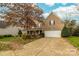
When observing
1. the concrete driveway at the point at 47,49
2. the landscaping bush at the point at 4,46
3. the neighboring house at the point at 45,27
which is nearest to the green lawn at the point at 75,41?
the concrete driveway at the point at 47,49

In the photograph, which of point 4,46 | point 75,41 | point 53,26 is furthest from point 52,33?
point 4,46

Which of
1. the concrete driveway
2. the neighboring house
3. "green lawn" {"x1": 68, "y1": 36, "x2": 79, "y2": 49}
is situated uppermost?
the neighboring house

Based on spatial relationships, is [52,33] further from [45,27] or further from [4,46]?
[4,46]

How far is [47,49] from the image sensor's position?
2527 mm

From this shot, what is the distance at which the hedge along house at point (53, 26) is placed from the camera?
2547 mm

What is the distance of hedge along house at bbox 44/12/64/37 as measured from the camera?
8.36 feet

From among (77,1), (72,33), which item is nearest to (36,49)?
(72,33)

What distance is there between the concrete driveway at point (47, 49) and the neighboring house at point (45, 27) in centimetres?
7

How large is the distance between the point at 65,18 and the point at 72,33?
0.47 ft

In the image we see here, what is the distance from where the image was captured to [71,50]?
2512 millimetres

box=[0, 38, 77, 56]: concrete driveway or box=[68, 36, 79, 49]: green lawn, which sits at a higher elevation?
box=[68, 36, 79, 49]: green lawn

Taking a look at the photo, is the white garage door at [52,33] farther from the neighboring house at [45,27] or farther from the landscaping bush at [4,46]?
the landscaping bush at [4,46]

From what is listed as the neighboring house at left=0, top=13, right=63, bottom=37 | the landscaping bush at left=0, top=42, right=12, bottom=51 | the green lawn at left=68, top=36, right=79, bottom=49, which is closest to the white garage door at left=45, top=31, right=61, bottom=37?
the neighboring house at left=0, top=13, right=63, bottom=37

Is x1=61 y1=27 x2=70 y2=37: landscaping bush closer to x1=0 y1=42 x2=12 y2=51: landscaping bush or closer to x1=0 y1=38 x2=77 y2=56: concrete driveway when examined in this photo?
x1=0 y1=38 x2=77 y2=56: concrete driveway
